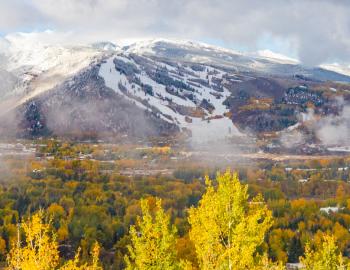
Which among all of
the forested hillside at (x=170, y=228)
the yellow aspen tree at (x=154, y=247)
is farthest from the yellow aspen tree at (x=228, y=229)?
the yellow aspen tree at (x=154, y=247)

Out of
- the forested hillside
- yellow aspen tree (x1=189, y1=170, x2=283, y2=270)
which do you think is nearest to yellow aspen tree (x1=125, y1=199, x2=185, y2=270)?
the forested hillside

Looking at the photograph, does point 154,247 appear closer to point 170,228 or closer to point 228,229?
point 228,229

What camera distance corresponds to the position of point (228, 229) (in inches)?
1229

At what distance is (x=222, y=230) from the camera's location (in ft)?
103

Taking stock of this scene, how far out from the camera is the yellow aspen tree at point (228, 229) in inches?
1193

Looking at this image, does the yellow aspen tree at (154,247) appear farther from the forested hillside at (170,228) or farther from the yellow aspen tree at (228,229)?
the yellow aspen tree at (228,229)

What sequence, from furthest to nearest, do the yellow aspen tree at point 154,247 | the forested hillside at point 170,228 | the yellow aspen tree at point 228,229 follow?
the yellow aspen tree at point 154,247 < the forested hillside at point 170,228 < the yellow aspen tree at point 228,229

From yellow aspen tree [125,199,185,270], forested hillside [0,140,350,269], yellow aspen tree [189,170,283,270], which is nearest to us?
yellow aspen tree [189,170,283,270]

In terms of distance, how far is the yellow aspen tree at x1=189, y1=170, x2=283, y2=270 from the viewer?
30.3 m

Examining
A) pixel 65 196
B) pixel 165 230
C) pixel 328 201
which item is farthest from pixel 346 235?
pixel 165 230

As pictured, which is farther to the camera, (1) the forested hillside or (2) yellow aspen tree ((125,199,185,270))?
(2) yellow aspen tree ((125,199,185,270))

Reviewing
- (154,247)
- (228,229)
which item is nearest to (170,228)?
(154,247)

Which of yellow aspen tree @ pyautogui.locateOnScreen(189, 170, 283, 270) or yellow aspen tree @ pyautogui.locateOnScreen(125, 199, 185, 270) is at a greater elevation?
yellow aspen tree @ pyautogui.locateOnScreen(189, 170, 283, 270)

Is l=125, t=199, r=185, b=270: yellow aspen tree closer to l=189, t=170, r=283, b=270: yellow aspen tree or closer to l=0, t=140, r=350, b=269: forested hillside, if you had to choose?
l=0, t=140, r=350, b=269: forested hillside
